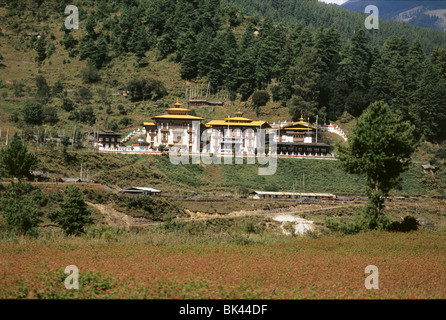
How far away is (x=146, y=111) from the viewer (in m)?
91.8

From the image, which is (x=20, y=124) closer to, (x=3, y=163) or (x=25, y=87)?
(x=25, y=87)

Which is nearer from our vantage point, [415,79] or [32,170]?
[32,170]

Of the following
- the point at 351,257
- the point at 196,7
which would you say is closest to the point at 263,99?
the point at 196,7

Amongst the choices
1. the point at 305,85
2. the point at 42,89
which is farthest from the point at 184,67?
the point at 305,85

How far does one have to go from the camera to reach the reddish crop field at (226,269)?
54.0 feet

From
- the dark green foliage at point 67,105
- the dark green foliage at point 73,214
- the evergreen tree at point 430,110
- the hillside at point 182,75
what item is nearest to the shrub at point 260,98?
the hillside at point 182,75

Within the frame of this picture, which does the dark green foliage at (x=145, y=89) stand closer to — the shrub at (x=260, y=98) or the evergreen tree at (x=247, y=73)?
the evergreen tree at (x=247, y=73)

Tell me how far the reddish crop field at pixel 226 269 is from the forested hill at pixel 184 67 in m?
60.1

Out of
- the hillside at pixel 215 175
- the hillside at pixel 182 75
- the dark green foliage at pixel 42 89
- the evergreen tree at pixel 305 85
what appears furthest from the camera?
the dark green foliage at pixel 42 89

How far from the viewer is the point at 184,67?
10331 cm

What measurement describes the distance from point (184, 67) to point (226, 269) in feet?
283

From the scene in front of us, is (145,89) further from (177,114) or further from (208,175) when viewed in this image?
(208,175)
